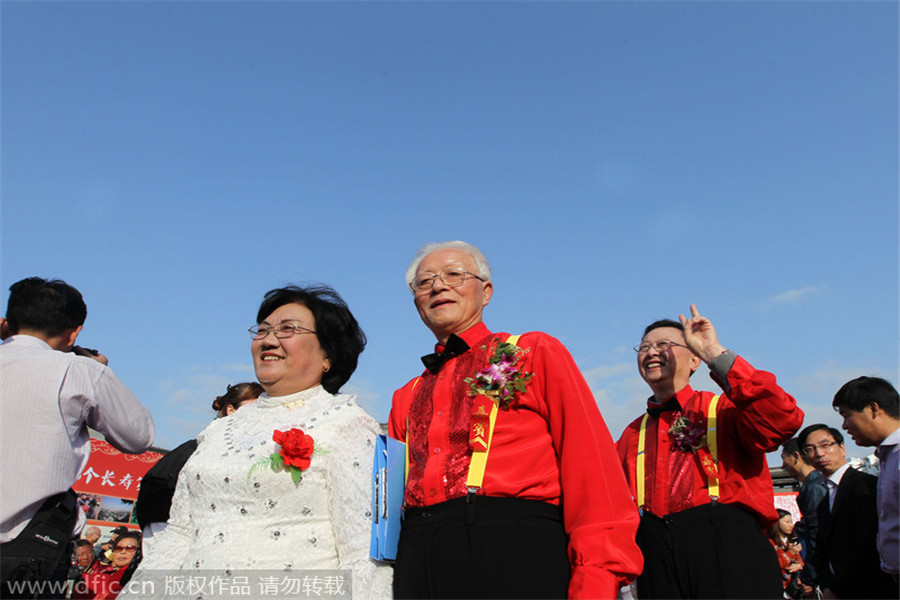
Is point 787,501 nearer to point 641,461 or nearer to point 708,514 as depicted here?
point 641,461

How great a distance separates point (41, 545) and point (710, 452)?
3.24 m

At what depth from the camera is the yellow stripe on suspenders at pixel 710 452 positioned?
3.34 meters

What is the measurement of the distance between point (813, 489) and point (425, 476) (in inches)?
228

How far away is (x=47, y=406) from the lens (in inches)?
126

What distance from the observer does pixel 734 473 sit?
335cm

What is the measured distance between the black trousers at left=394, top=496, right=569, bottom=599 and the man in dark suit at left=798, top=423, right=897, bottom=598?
10.9ft

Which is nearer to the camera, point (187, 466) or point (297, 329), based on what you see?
point (187, 466)

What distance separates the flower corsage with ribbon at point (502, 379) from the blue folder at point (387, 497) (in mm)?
407

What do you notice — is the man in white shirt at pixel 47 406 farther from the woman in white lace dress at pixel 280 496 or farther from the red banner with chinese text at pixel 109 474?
the red banner with chinese text at pixel 109 474

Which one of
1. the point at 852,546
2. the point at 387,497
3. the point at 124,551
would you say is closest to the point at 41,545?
the point at 387,497

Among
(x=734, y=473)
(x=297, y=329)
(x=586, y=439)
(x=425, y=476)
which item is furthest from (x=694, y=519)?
(x=297, y=329)

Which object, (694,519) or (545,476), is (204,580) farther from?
(694,519)

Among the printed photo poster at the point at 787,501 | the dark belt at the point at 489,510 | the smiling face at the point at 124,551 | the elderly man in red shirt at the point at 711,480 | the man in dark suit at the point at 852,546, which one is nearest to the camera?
the dark belt at the point at 489,510

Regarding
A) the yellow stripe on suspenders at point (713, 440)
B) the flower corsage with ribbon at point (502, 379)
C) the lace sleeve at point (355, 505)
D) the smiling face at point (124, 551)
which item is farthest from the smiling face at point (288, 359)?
the smiling face at point (124, 551)
